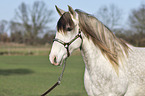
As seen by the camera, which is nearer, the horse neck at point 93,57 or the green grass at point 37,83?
the horse neck at point 93,57

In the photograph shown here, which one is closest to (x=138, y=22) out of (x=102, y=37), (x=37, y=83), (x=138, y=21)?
(x=138, y=21)

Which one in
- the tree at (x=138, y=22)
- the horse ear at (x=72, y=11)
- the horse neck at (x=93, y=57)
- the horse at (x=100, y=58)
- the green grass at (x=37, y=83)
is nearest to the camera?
the horse ear at (x=72, y=11)

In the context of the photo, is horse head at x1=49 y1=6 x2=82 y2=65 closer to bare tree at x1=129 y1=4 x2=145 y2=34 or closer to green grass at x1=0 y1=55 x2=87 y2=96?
green grass at x1=0 y1=55 x2=87 y2=96

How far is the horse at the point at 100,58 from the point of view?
3258mm

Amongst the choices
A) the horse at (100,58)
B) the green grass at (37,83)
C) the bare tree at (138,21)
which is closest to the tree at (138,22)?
the bare tree at (138,21)

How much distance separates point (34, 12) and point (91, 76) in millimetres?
65555

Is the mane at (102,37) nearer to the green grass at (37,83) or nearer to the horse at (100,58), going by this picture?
the horse at (100,58)

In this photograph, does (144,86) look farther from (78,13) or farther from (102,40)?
(78,13)

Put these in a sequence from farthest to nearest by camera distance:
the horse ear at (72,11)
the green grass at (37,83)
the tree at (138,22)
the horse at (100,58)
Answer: the tree at (138,22) < the green grass at (37,83) < the horse at (100,58) < the horse ear at (72,11)

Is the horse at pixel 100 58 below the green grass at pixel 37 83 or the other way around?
the other way around

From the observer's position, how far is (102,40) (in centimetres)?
344

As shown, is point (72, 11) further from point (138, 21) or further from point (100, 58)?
point (138, 21)

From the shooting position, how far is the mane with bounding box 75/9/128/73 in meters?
3.33

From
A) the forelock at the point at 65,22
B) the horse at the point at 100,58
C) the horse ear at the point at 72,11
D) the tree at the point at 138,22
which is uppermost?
the horse ear at the point at 72,11
